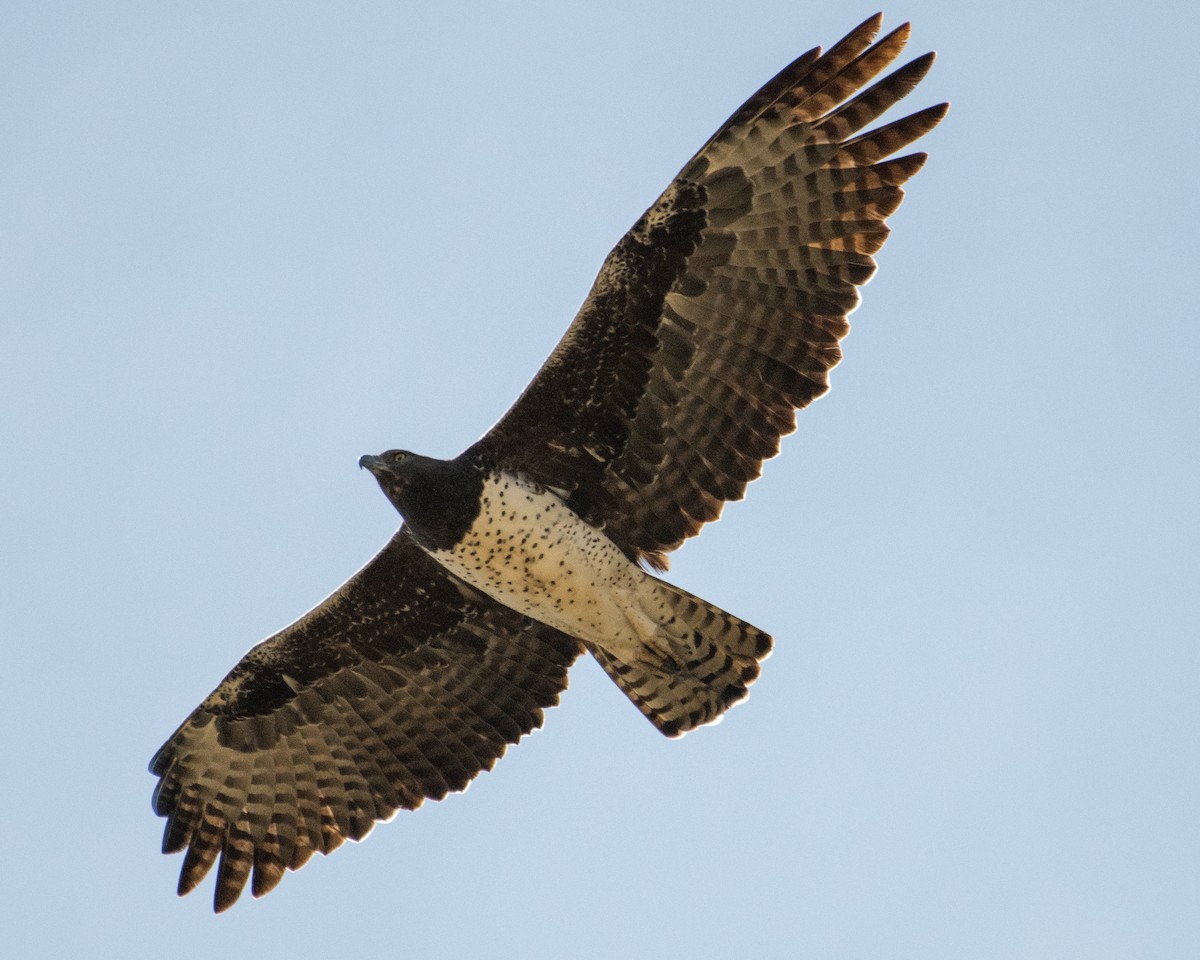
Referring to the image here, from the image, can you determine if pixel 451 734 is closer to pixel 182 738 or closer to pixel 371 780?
pixel 371 780

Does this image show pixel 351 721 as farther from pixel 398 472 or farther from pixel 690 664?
pixel 690 664

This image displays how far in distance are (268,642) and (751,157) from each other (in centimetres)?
417

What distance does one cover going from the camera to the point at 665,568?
1025 cm

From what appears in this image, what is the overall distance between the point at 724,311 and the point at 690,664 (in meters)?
2.11

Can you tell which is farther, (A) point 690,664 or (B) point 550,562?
(A) point 690,664

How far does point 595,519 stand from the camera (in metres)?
10.2

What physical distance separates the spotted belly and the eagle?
0.04 feet

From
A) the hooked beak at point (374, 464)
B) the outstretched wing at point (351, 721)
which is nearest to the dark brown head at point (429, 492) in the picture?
the hooked beak at point (374, 464)

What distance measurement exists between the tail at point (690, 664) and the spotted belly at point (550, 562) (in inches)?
5.4

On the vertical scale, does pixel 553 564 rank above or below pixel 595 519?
below

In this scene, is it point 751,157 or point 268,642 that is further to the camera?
point 268,642

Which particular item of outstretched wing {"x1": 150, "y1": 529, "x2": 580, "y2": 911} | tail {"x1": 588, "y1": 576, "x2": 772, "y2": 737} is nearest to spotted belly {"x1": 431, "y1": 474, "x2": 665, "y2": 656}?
tail {"x1": 588, "y1": 576, "x2": 772, "y2": 737}

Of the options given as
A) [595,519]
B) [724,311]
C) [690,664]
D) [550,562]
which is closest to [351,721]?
[550,562]

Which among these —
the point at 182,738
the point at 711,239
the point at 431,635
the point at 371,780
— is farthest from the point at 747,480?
the point at 182,738
